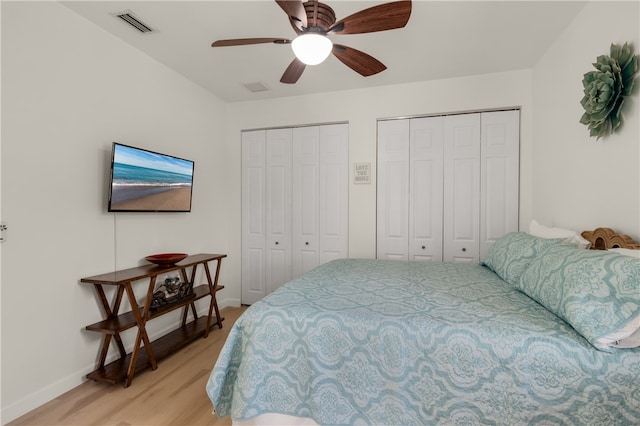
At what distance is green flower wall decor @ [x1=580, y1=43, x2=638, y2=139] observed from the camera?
5.56 ft

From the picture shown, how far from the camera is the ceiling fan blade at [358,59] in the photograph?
6.45 ft

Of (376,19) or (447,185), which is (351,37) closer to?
(376,19)

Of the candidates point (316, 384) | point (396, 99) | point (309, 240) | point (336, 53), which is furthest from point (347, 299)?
point (396, 99)

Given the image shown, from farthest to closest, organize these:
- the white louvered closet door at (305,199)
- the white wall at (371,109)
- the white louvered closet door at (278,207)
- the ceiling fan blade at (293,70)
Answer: the white louvered closet door at (278,207) < the white louvered closet door at (305,199) < the white wall at (371,109) < the ceiling fan blade at (293,70)

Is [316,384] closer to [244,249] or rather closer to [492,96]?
[244,249]

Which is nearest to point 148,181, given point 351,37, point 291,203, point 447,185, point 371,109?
point 291,203

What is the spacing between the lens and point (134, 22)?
2316 millimetres

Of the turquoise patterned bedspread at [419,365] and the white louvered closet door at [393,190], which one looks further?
the white louvered closet door at [393,190]

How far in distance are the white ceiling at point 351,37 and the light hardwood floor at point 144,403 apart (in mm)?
2635

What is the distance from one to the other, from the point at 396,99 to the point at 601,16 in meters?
1.75

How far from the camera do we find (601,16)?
6.39 feet

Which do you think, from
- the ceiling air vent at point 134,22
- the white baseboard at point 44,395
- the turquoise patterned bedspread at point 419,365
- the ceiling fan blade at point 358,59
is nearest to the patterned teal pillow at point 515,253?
the turquoise patterned bedspread at point 419,365

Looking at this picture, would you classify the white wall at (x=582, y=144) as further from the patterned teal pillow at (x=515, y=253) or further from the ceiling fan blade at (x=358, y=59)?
the ceiling fan blade at (x=358, y=59)

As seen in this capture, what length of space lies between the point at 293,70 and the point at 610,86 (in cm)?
191
